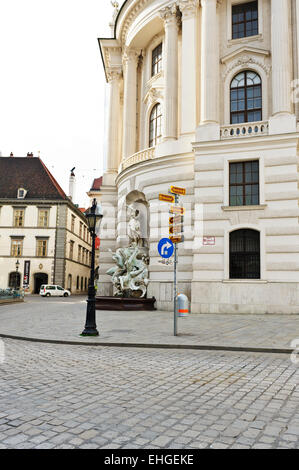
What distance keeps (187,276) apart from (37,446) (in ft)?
55.3

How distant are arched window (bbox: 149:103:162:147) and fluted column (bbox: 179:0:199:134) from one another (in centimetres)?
342

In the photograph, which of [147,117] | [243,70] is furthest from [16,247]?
[243,70]

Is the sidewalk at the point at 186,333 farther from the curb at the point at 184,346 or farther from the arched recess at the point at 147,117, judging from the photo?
the arched recess at the point at 147,117

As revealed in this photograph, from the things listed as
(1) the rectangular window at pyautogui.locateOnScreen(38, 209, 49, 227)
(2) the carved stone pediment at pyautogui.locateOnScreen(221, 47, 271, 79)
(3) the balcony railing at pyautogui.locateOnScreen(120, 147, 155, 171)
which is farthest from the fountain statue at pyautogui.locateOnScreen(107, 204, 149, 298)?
(1) the rectangular window at pyautogui.locateOnScreen(38, 209, 49, 227)

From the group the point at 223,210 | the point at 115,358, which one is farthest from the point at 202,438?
the point at 223,210

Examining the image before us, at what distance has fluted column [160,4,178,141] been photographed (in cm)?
2296

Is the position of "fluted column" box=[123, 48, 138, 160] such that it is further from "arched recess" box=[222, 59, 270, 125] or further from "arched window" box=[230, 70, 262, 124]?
"arched window" box=[230, 70, 262, 124]

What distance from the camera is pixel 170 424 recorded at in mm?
4465

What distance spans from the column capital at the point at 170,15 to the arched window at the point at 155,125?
4.75 meters

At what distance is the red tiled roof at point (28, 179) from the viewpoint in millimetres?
56688

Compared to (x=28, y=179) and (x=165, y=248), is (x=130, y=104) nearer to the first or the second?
(x=165, y=248)

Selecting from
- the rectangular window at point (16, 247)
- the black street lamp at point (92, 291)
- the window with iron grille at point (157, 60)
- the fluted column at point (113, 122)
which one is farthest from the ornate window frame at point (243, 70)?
the rectangular window at point (16, 247)

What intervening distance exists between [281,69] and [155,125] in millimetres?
8946
